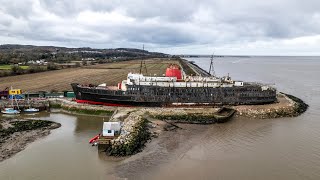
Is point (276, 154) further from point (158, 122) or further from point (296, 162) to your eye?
point (158, 122)

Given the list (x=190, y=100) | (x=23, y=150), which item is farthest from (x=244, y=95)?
(x=23, y=150)

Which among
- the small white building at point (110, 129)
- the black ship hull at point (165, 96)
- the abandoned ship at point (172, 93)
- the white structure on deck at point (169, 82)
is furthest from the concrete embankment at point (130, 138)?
the white structure on deck at point (169, 82)

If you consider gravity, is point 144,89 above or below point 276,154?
above

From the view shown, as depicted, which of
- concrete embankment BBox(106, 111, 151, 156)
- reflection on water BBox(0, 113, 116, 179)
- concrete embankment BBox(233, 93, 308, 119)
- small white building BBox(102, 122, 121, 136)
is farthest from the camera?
concrete embankment BBox(233, 93, 308, 119)

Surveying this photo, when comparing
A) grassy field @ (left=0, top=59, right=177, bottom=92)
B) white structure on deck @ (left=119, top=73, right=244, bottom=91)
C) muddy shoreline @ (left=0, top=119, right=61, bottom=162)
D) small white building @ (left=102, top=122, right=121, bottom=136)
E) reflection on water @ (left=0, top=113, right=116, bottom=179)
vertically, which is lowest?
reflection on water @ (left=0, top=113, right=116, bottom=179)

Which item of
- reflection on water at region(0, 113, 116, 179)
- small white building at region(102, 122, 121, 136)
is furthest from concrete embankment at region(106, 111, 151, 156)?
reflection on water at region(0, 113, 116, 179)

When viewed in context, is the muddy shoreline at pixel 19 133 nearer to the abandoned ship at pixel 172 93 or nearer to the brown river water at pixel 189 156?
the brown river water at pixel 189 156

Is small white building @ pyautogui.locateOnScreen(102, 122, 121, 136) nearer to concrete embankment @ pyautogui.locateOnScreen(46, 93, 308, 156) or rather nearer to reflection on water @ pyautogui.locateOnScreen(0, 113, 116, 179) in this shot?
concrete embankment @ pyautogui.locateOnScreen(46, 93, 308, 156)
